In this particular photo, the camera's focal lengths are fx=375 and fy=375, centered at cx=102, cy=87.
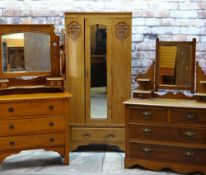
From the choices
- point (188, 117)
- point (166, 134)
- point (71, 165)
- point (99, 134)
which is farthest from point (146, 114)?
point (71, 165)

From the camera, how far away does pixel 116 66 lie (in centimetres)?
400

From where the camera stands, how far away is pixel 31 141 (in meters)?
3.58

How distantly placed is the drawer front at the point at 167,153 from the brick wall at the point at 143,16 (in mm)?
1038

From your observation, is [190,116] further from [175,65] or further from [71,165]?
[71,165]

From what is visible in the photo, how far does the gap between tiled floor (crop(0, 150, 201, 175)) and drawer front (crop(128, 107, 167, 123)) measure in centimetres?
49

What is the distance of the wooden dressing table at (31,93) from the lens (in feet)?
11.5

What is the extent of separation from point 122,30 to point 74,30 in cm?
51

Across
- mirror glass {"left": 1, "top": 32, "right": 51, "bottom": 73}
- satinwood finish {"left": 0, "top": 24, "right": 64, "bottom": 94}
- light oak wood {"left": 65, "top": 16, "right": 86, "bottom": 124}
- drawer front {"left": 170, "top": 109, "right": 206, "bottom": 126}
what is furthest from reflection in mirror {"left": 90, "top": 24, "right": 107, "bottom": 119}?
drawer front {"left": 170, "top": 109, "right": 206, "bottom": 126}

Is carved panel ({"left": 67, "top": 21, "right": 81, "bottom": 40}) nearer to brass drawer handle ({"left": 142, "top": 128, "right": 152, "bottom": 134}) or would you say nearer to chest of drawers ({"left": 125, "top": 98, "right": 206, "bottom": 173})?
chest of drawers ({"left": 125, "top": 98, "right": 206, "bottom": 173})

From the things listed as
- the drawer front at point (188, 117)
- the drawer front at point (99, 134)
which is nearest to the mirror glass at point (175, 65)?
the drawer front at point (188, 117)

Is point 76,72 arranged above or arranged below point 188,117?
above

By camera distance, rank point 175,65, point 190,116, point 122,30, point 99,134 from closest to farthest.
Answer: point 190,116, point 175,65, point 122,30, point 99,134

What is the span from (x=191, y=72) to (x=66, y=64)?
1.30 metres

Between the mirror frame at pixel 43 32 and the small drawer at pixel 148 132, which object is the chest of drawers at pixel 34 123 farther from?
the small drawer at pixel 148 132
